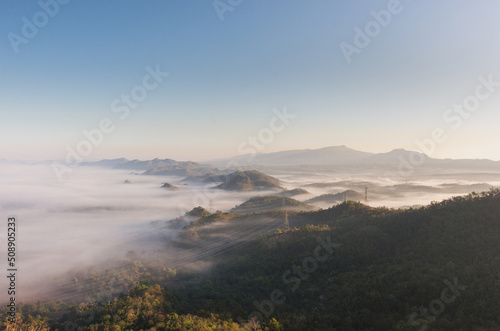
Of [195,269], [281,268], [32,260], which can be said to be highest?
[281,268]

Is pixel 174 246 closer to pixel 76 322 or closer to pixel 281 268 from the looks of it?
pixel 281 268

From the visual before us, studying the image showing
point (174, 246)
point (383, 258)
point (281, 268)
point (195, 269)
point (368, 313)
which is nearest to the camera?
point (368, 313)

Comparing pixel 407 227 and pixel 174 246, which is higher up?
pixel 407 227

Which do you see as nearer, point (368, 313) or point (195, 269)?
point (368, 313)

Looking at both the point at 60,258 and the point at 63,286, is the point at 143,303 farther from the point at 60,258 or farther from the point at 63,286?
the point at 60,258

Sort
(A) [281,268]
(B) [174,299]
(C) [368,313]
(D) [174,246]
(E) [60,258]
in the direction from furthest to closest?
(E) [60,258], (D) [174,246], (A) [281,268], (B) [174,299], (C) [368,313]

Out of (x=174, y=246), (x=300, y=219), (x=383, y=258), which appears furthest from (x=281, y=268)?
(x=174, y=246)

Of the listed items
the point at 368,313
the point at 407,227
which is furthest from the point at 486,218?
the point at 368,313
